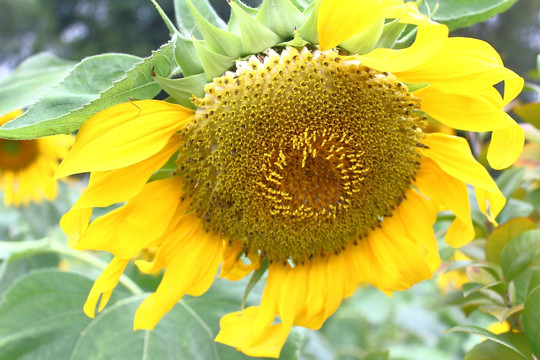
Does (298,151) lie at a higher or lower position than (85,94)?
lower

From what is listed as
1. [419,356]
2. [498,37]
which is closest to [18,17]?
[498,37]

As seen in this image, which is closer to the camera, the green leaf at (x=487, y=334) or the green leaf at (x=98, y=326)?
the green leaf at (x=487, y=334)

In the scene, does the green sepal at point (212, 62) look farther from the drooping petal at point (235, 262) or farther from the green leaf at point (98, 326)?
the green leaf at point (98, 326)

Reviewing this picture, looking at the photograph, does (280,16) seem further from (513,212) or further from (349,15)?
(513,212)

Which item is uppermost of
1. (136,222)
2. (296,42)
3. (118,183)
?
(296,42)

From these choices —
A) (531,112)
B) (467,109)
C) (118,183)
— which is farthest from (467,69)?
(118,183)

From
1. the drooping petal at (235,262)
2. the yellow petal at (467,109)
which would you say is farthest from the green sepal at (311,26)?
the drooping petal at (235,262)
